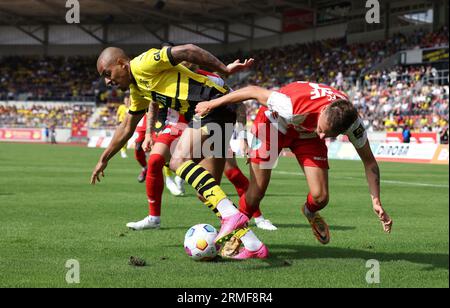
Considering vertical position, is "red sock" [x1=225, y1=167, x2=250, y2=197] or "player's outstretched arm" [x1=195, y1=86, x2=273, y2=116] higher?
"player's outstretched arm" [x1=195, y1=86, x2=273, y2=116]

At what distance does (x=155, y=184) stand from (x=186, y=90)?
213cm

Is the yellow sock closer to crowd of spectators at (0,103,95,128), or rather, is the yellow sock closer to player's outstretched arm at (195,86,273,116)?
player's outstretched arm at (195,86,273,116)

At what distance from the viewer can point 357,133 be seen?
22.2 ft

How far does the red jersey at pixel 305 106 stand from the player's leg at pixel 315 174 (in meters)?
0.39

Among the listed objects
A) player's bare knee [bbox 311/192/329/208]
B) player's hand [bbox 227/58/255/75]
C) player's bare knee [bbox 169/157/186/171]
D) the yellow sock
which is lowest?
player's bare knee [bbox 311/192/329/208]

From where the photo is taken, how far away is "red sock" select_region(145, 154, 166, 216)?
9281mm

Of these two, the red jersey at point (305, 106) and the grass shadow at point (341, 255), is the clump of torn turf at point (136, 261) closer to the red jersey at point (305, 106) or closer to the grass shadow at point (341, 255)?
the grass shadow at point (341, 255)

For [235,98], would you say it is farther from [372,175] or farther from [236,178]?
[236,178]

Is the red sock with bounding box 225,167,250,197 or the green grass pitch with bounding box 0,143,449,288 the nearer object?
the green grass pitch with bounding box 0,143,449,288

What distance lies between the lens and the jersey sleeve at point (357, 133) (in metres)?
6.71

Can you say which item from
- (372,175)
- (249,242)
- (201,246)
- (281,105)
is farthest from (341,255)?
(281,105)

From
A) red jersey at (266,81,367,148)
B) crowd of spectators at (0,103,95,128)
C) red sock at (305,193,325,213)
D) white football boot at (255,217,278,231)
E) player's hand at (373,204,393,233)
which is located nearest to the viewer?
red jersey at (266,81,367,148)

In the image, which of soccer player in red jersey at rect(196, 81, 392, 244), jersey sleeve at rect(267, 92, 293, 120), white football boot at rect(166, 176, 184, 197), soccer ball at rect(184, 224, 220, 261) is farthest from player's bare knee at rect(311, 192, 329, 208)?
white football boot at rect(166, 176, 184, 197)

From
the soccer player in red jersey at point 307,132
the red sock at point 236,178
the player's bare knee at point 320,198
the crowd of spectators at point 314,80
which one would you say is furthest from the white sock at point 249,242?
the crowd of spectators at point 314,80
